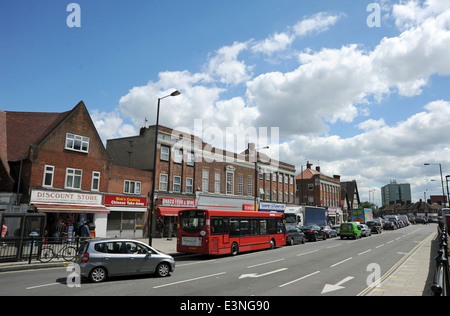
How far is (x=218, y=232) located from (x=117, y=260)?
793cm

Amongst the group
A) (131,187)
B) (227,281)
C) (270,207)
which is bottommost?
(227,281)

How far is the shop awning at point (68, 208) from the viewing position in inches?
883

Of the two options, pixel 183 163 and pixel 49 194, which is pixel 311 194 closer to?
pixel 183 163

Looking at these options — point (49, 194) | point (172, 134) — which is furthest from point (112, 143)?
point (49, 194)

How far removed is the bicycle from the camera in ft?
48.8

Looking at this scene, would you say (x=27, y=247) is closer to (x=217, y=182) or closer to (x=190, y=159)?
(x=190, y=159)

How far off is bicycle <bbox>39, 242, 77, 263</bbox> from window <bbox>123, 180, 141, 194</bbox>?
522 inches

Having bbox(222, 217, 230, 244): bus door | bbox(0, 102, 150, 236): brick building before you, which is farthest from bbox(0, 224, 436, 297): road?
bbox(0, 102, 150, 236): brick building

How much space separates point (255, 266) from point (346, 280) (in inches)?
173

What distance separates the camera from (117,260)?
36.4 ft

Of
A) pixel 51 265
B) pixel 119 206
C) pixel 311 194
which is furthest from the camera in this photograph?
pixel 311 194

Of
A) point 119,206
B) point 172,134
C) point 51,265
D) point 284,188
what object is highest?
point 172,134

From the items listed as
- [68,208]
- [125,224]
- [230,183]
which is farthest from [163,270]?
[230,183]

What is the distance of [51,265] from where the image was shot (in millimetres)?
14273
